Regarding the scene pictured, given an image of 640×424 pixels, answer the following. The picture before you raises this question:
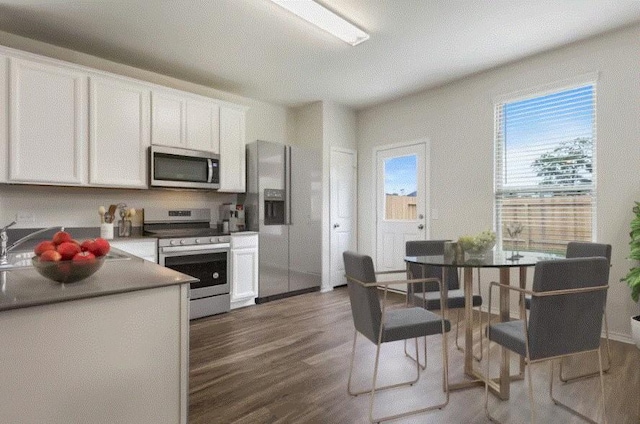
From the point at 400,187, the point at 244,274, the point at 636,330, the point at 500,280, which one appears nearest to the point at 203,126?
the point at 244,274

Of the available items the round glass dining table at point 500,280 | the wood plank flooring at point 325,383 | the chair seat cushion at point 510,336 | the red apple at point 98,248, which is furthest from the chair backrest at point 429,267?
the red apple at point 98,248

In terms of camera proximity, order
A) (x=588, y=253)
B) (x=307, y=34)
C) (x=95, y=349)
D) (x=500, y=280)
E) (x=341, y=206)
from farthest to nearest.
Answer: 1. (x=341, y=206)
2. (x=307, y=34)
3. (x=588, y=253)
4. (x=500, y=280)
5. (x=95, y=349)

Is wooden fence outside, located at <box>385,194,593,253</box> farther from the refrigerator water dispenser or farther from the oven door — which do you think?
the oven door

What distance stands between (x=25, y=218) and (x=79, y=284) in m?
2.59

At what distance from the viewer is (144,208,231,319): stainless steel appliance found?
352 centimetres

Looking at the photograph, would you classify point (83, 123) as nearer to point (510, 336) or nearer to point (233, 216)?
point (233, 216)

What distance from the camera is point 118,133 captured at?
3.39 metres

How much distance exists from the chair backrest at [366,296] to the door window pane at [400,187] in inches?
115

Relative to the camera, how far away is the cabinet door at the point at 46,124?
9.41 feet

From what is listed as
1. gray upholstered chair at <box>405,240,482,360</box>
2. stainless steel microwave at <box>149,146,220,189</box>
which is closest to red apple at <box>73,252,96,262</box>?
gray upholstered chair at <box>405,240,482,360</box>

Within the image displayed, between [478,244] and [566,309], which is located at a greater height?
[478,244]

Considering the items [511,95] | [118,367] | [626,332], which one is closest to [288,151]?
[511,95]

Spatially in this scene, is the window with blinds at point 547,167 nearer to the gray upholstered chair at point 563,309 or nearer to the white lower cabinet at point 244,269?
the gray upholstered chair at point 563,309

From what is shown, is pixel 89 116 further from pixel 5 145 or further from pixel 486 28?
pixel 486 28
